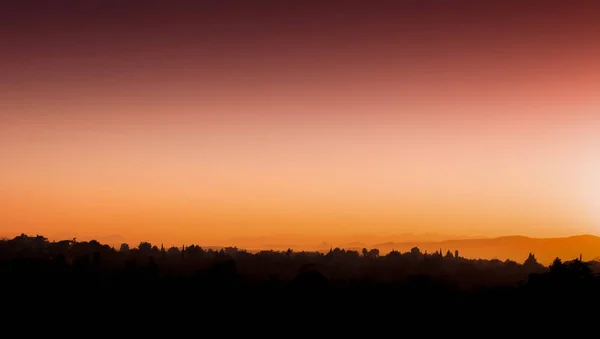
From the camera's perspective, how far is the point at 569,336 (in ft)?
613

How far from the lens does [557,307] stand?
196 m

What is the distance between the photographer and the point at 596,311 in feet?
616

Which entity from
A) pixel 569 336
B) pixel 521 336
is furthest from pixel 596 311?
pixel 521 336

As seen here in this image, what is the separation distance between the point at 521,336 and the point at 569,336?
15.4 meters

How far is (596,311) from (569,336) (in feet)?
34.1

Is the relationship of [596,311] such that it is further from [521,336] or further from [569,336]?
Result: [521,336]

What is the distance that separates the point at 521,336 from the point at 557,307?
44.0 feet

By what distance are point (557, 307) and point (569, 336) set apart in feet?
37.3

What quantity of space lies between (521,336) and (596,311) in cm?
2255

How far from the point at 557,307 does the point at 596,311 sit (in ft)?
37.7
